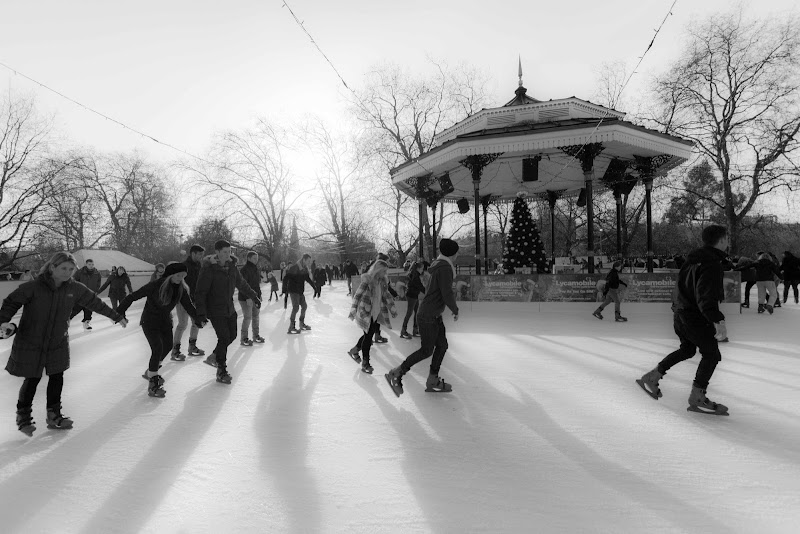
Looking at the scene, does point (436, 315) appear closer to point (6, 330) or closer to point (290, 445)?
point (290, 445)

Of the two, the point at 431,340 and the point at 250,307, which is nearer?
the point at 431,340

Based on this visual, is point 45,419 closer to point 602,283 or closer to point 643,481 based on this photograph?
point 643,481

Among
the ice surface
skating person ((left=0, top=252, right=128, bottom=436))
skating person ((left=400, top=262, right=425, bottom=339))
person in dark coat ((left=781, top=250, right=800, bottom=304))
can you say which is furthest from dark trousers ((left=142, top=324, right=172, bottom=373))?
person in dark coat ((left=781, top=250, right=800, bottom=304))

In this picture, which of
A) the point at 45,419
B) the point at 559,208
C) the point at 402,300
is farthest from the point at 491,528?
the point at 559,208

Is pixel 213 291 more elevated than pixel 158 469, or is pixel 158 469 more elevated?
pixel 213 291

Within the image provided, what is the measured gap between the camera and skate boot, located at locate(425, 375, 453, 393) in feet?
15.6

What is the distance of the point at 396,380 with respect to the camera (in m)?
4.79

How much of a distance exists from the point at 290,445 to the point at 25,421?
7.06 feet

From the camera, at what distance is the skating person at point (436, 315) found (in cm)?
459

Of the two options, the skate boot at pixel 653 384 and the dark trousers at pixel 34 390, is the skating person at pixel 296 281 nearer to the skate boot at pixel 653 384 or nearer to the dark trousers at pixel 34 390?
the dark trousers at pixel 34 390

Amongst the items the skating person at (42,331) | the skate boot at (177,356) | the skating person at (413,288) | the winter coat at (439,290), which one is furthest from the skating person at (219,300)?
the skating person at (413,288)

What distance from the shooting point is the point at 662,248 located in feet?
168

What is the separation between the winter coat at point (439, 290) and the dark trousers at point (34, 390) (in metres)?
3.14

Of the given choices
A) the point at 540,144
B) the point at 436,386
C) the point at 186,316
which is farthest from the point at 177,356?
the point at 540,144
